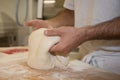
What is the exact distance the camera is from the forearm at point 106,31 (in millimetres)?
756

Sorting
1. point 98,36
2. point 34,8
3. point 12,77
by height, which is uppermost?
point 34,8

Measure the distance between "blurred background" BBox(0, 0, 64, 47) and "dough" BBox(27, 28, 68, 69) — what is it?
27.9 inches

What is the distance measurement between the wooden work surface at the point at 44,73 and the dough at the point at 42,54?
0.02 meters

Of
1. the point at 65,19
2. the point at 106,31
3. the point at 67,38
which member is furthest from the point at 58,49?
the point at 65,19

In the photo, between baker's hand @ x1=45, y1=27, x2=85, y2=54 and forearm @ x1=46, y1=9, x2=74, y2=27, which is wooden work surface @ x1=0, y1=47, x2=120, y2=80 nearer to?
baker's hand @ x1=45, y1=27, x2=85, y2=54

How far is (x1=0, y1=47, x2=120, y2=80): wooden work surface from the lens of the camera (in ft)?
2.46

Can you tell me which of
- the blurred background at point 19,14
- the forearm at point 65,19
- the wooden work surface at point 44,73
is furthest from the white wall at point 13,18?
the wooden work surface at point 44,73

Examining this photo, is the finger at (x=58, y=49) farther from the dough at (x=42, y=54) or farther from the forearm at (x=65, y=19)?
the forearm at (x=65, y=19)

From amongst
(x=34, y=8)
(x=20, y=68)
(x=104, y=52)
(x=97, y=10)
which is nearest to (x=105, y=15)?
(x=97, y=10)

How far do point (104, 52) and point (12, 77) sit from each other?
0.41 meters

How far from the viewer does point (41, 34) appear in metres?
Answer: 0.83

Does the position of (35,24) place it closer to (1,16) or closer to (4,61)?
(4,61)

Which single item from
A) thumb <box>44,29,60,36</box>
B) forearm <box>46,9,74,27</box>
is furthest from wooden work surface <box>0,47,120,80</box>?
forearm <box>46,9,74,27</box>

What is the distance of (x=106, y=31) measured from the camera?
2.51 ft
